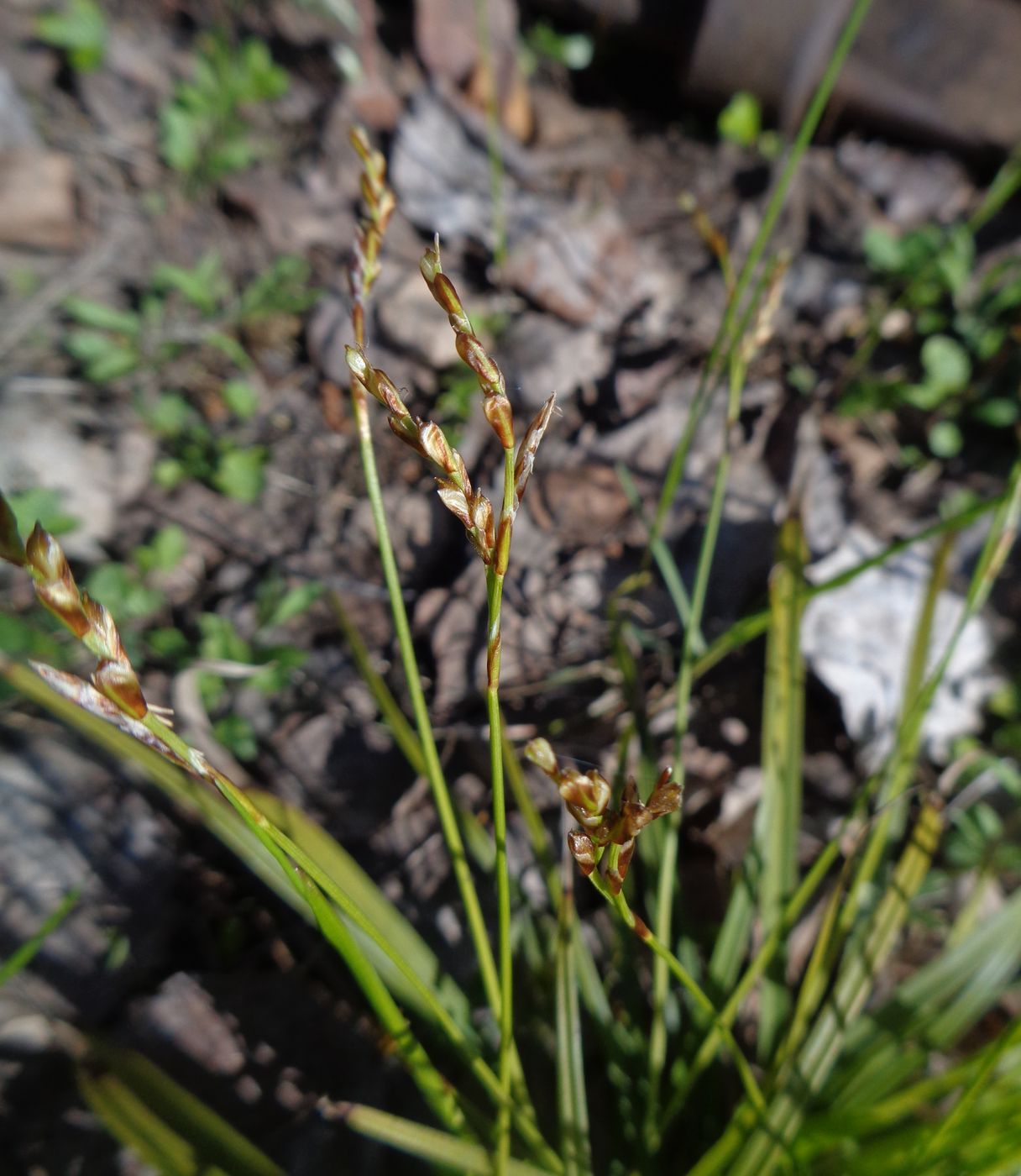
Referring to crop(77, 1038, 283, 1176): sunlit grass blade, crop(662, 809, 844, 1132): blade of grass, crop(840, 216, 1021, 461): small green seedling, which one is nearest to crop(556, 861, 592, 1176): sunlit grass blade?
crop(662, 809, 844, 1132): blade of grass

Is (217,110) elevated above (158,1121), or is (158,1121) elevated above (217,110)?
(217,110)

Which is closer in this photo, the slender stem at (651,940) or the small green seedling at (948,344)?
the slender stem at (651,940)

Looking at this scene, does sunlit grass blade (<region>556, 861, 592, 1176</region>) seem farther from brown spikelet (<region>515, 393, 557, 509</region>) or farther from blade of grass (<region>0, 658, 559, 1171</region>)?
brown spikelet (<region>515, 393, 557, 509</region>)

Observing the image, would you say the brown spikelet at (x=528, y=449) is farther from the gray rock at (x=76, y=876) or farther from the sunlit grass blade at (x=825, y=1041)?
the gray rock at (x=76, y=876)

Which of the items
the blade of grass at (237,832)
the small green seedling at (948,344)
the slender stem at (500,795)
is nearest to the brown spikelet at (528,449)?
the slender stem at (500,795)

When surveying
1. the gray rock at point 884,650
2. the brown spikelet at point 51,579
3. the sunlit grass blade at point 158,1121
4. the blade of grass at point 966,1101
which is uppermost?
the gray rock at point 884,650

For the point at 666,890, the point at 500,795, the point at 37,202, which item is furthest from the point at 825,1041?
the point at 37,202

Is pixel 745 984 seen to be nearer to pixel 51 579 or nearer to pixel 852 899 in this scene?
pixel 852 899
